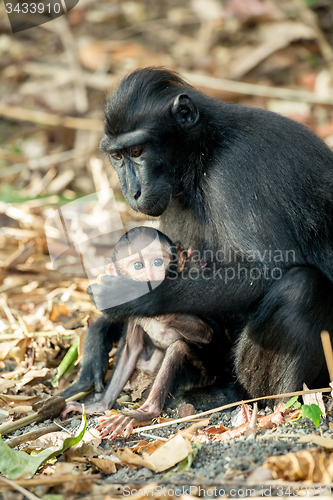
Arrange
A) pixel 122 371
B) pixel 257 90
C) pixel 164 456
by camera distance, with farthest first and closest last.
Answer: pixel 257 90 → pixel 122 371 → pixel 164 456

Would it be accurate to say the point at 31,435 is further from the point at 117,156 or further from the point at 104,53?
the point at 104,53

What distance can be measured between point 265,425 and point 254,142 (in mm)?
2108

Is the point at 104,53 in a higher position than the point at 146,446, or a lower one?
higher

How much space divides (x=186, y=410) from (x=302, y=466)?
1.48 metres

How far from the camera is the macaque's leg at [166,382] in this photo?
4082mm

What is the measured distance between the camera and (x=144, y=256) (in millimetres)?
4484

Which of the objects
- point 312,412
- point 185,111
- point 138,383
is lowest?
point 138,383

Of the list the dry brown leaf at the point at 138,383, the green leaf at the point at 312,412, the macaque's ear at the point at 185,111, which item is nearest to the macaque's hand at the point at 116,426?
the dry brown leaf at the point at 138,383

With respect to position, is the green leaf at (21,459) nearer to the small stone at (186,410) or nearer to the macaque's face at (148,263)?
the small stone at (186,410)

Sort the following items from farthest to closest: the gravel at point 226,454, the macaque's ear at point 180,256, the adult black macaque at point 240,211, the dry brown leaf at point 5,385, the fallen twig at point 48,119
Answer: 1. the fallen twig at point 48,119
2. the dry brown leaf at point 5,385
3. the macaque's ear at point 180,256
4. the adult black macaque at point 240,211
5. the gravel at point 226,454

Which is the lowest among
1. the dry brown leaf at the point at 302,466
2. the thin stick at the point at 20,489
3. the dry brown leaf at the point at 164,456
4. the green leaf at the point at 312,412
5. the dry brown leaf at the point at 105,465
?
the green leaf at the point at 312,412

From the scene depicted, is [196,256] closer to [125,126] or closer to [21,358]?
[125,126]

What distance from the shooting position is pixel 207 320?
4.62 meters

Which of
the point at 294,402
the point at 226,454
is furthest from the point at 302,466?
the point at 294,402
